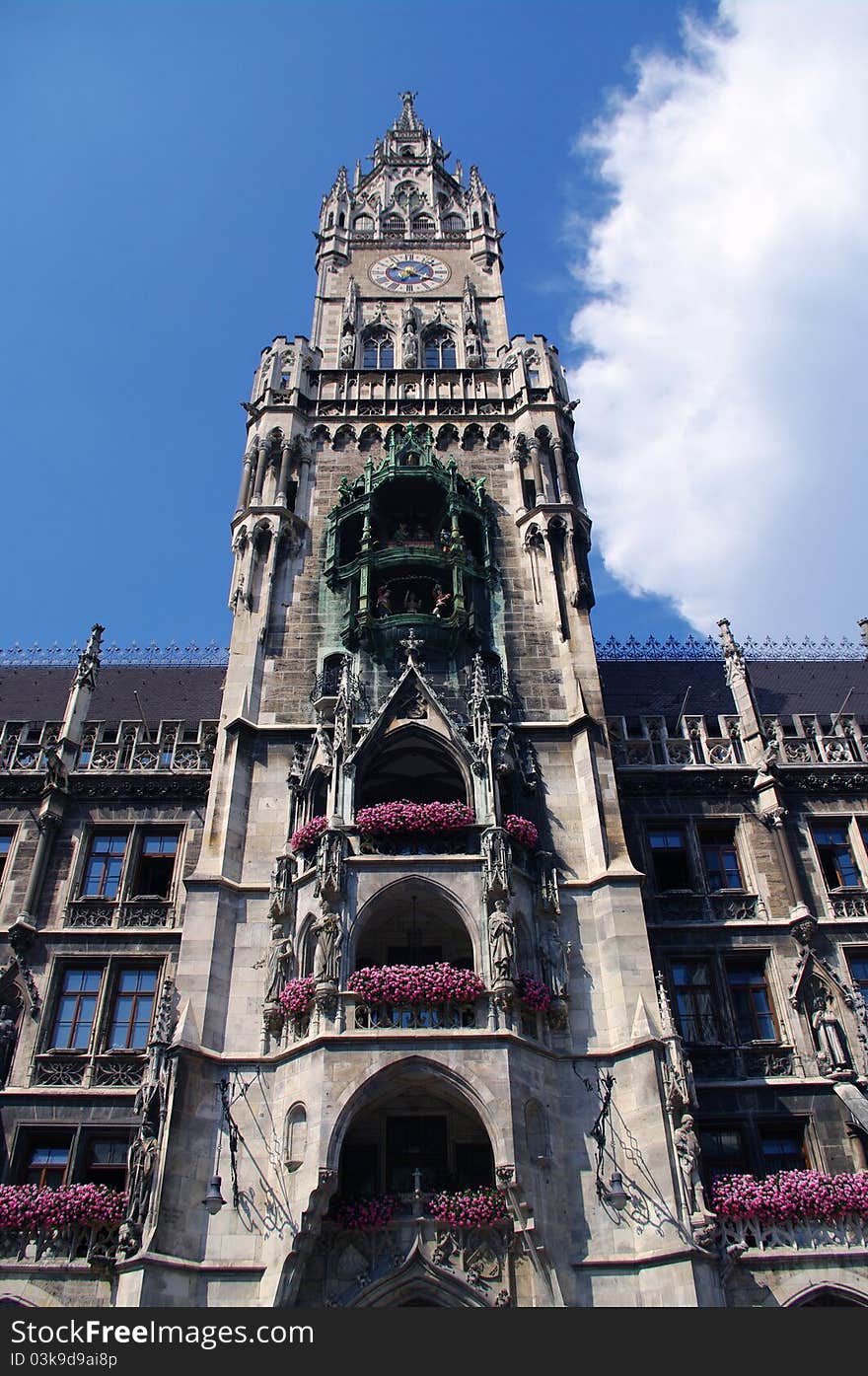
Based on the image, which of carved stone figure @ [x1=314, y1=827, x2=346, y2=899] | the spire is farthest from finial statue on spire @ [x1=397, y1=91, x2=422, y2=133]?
carved stone figure @ [x1=314, y1=827, x2=346, y2=899]

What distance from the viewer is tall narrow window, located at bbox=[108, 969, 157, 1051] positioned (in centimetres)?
2100

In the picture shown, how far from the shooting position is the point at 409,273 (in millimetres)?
38781

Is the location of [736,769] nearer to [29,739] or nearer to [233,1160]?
[233,1160]

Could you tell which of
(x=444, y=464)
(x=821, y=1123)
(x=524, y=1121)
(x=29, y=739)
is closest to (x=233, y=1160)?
(x=524, y=1121)

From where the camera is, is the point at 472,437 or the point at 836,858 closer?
the point at 836,858

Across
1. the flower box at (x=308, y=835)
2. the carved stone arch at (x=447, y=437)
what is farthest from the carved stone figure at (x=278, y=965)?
the carved stone arch at (x=447, y=437)

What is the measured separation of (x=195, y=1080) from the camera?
1862 cm

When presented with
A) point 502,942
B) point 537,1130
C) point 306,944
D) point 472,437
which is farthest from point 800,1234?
point 472,437

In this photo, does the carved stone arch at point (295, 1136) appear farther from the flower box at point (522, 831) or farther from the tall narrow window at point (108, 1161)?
the flower box at point (522, 831)

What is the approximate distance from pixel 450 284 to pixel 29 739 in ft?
75.0

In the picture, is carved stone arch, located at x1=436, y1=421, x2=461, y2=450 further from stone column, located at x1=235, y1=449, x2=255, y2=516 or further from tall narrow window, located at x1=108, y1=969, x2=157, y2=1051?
tall narrow window, located at x1=108, y1=969, x2=157, y2=1051

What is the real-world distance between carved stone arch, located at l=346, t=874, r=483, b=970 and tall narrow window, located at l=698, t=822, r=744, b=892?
6540mm

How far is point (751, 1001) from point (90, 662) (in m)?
18.2

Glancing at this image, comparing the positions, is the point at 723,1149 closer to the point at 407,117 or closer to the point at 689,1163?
the point at 689,1163
